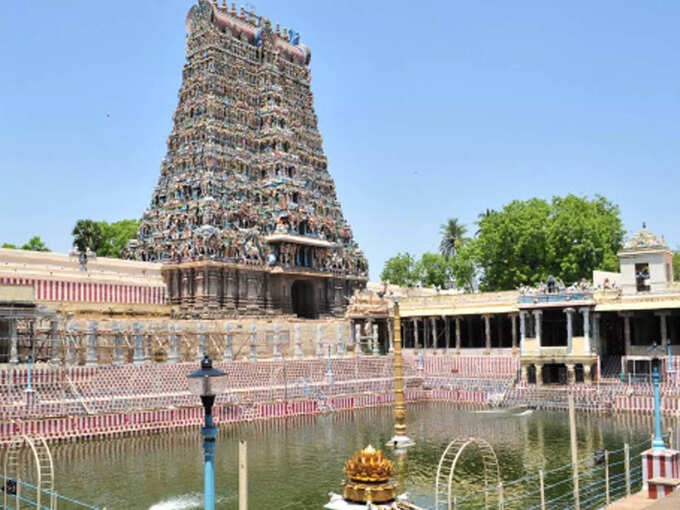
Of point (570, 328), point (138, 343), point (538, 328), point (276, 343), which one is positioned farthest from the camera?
point (276, 343)

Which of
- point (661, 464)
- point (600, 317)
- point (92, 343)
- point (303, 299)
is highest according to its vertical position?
point (303, 299)

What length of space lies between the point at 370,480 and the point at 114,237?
6595 centimetres

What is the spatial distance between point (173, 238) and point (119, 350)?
1842 cm

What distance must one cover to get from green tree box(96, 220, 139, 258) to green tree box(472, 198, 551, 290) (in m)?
35.5

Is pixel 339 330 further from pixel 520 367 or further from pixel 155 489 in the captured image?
pixel 155 489

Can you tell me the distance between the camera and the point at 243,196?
5803 centimetres

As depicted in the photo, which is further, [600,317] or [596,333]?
[600,317]

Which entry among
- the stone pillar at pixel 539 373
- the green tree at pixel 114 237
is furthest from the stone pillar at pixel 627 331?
the green tree at pixel 114 237

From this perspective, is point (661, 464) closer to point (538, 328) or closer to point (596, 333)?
point (538, 328)

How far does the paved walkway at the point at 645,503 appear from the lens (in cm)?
1175

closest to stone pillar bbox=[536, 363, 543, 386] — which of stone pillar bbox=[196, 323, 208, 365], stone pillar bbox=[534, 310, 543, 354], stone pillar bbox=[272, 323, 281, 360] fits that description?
stone pillar bbox=[534, 310, 543, 354]

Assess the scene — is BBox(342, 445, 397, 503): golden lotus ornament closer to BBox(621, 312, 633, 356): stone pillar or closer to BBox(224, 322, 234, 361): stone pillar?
BBox(224, 322, 234, 361): stone pillar

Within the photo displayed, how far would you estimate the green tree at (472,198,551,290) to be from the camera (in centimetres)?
5672

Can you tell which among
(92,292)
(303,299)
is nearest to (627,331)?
(303,299)
